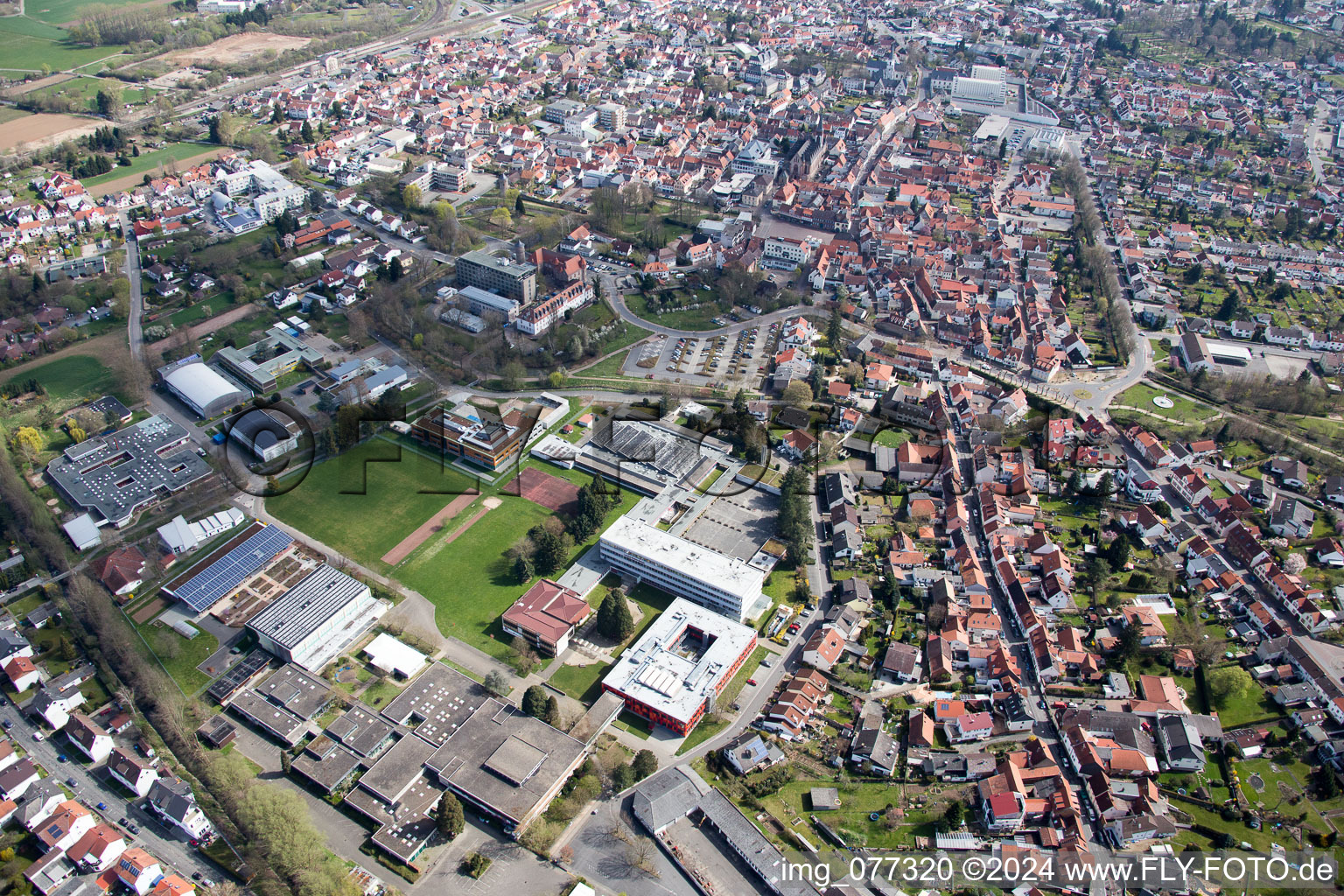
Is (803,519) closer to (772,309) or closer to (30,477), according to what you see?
(772,309)

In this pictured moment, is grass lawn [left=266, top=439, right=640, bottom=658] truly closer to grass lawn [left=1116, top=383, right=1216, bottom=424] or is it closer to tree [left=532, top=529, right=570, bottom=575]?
tree [left=532, top=529, right=570, bottom=575]

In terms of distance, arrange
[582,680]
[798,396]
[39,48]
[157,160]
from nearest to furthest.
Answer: [582,680] < [798,396] < [157,160] < [39,48]

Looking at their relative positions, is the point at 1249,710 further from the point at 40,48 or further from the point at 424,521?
the point at 40,48

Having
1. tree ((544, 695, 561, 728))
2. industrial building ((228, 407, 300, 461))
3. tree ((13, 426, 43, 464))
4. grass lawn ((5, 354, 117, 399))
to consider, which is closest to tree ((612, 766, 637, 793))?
tree ((544, 695, 561, 728))

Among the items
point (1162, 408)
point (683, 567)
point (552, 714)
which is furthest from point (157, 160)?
point (1162, 408)

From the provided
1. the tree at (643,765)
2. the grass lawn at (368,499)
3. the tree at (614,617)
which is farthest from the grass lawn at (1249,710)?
the grass lawn at (368,499)

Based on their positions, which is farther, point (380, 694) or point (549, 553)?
point (549, 553)
